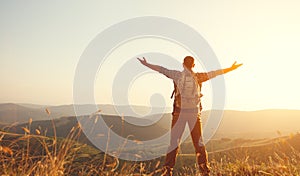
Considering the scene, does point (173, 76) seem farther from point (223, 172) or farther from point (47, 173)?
point (47, 173)

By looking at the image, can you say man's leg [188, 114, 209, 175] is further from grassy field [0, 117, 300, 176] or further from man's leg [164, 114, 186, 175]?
grassy field [0, 117, 300, 176]

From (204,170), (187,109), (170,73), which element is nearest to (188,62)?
(170,73)

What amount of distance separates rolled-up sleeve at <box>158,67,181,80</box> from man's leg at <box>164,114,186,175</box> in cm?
96

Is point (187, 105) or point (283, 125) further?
point (283, 125)

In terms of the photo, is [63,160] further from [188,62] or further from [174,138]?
[188,62]

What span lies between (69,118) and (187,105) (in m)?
189

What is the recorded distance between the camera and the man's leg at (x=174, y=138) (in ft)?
23.9

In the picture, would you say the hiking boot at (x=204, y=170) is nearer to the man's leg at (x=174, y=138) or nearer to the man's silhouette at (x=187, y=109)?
the man's silhouette at (x=187, y=109)

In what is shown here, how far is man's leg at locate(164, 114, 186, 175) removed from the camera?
23.9ft

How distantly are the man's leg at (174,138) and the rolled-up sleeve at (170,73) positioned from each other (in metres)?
0.96

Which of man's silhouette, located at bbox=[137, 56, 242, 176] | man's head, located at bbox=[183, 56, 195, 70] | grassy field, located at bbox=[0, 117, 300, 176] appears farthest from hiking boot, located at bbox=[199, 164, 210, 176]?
man's head, located at bbox=[183, 56, 195, 70]

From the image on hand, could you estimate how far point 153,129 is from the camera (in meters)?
180

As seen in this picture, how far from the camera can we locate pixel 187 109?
24.8ft

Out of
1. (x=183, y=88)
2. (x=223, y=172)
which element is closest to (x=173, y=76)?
(x=183, y=88)
